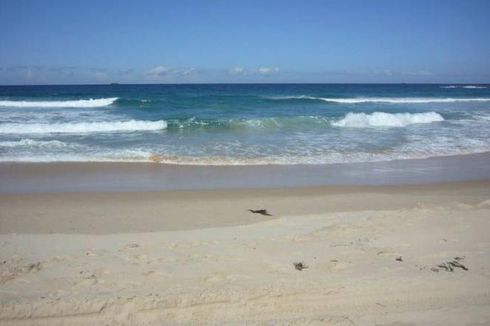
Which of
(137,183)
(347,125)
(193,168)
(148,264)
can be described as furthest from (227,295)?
(347,125)

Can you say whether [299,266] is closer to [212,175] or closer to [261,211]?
[261,211]

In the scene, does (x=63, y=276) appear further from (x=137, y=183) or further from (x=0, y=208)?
(x=137, y=183)

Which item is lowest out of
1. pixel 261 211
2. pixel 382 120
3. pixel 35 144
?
pixel 261 211

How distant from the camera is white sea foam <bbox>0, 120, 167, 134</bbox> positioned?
1800cm

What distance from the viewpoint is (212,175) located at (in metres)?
9.92

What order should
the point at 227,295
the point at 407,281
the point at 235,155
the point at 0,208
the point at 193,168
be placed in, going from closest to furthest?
the point at 227,295 < the point at 407,281 < the point at 0,208 < the point at 193,168 < the point at 235,155

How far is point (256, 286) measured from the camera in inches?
147

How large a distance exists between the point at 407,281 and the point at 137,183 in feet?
21.0

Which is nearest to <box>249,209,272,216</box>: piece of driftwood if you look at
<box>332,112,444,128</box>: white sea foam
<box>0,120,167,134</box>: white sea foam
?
<box>0,120,167,134</box>: white sea foam

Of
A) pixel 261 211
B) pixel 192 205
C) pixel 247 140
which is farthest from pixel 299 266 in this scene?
pixel 247 140

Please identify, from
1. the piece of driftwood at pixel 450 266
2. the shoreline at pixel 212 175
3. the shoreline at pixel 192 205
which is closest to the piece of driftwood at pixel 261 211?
the shoreline at pixel 192 205

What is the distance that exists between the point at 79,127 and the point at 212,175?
1109cm

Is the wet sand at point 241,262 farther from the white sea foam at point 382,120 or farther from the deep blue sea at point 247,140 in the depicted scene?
the white sea foam at point 382,120

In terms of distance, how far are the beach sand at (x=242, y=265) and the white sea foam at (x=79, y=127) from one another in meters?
11.8
